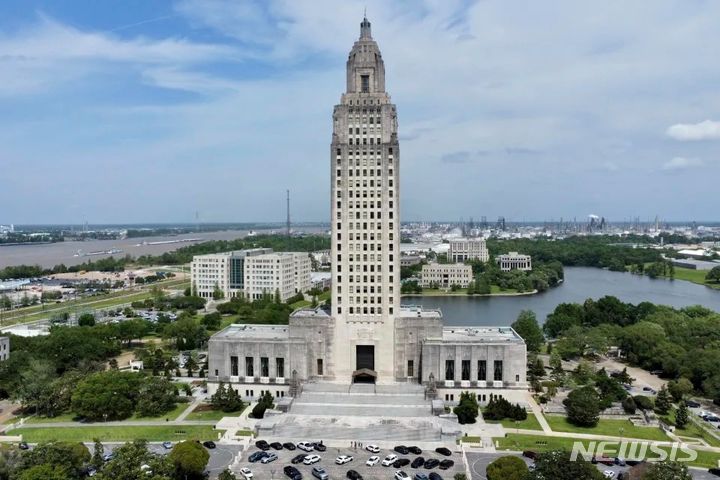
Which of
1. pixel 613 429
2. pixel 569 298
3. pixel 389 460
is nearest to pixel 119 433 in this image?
pixel 389 460

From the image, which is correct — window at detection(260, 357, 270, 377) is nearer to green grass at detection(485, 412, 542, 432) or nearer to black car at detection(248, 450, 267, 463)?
black car at detection(248, 450, 267, 463)

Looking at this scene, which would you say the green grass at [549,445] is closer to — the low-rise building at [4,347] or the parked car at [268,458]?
the parked car at [268,458]

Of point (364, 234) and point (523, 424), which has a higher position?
point (364, 234)

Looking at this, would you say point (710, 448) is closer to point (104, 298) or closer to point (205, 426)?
point (205, 426)

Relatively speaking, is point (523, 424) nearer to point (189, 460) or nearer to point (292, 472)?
point (292, 472)

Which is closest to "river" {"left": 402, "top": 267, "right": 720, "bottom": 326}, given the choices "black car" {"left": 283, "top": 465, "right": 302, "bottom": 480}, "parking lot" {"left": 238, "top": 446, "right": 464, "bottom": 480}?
"parking lot" {"left": 238, "top": 446, "right": 464, "bottom": 480}
